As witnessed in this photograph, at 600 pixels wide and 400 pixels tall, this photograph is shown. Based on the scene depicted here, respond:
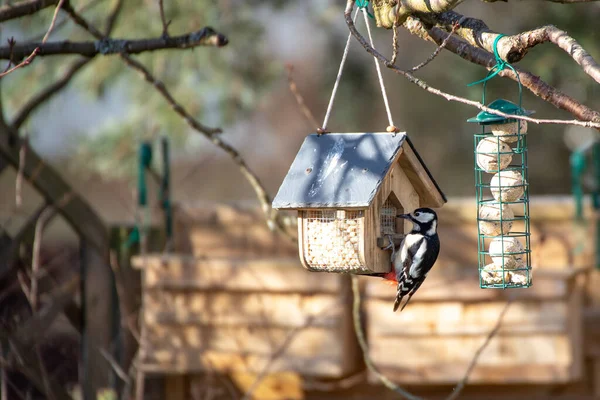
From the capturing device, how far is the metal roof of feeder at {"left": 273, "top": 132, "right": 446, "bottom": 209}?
8.13ft

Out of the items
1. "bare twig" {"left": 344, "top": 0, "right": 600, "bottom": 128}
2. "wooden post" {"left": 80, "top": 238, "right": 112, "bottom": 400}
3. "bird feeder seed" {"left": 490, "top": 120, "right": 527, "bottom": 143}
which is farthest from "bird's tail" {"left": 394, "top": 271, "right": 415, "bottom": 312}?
"wooden post" {"left": 80, "top": 238, "right": 112, "bottom": 400}

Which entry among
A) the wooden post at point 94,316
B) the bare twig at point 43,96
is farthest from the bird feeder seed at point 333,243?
the wooden post at point 94,316

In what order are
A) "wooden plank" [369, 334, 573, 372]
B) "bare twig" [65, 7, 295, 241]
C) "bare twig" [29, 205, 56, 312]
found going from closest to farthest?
"bare twig" [65, 7, 295, 241] → "bare twig" [29, 205, 56, 312] → "wooden plank" [369, 334, 573, 372]

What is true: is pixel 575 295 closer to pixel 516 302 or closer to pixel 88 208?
pixel 516 302

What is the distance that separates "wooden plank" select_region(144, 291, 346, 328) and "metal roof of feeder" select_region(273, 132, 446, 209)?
2.24 meters

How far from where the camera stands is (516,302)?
4734mm

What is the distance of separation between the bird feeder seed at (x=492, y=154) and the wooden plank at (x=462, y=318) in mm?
2171

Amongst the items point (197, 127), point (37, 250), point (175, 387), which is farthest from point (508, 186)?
point (175, 387)

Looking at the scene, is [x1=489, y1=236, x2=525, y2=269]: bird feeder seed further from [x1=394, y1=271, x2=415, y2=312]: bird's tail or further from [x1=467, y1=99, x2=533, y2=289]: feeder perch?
[x1=394, y1=271, x2=415, y2=312]: bird's tail

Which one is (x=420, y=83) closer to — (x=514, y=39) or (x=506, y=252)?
(x=514, y=39)

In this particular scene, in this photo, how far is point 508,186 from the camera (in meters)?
2.65

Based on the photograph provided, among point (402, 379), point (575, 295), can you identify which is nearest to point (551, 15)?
point (575, 295)

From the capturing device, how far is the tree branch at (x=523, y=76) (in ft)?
7.23

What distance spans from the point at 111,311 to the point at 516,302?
102 inches
